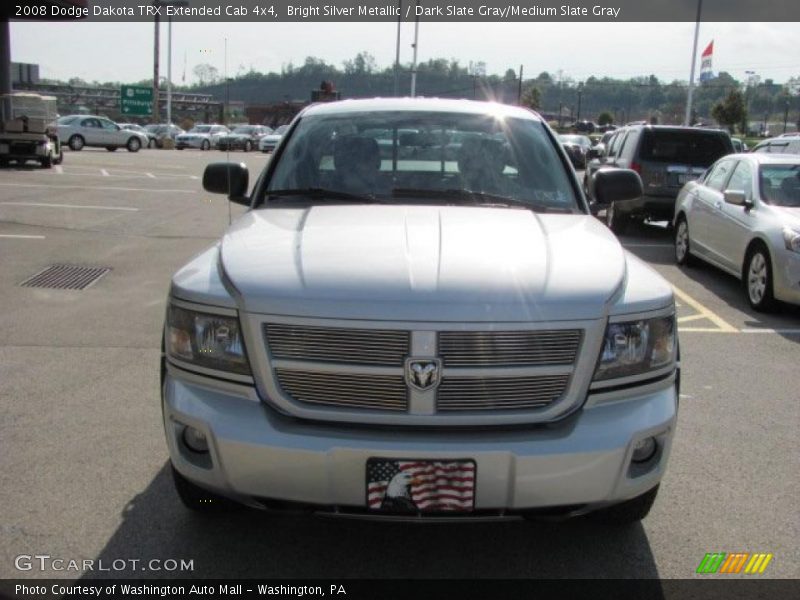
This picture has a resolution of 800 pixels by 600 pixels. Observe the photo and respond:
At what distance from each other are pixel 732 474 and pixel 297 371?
2.46m

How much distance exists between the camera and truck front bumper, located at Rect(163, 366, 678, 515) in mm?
2664

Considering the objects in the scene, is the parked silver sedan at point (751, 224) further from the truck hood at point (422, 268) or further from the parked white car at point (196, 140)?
the parked white car at point (196, 140)

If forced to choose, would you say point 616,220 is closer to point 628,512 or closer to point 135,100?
point 628,512

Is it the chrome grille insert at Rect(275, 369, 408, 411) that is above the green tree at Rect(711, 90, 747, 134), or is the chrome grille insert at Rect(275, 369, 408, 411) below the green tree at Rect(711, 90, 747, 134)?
below

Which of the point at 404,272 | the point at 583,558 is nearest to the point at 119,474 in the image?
the point at 404,272

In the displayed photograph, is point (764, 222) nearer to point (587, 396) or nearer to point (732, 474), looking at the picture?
point (732, 474)

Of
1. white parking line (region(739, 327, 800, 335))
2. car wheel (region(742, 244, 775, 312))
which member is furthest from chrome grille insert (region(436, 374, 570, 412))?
car wheel (region(742, 244, 775, 312))

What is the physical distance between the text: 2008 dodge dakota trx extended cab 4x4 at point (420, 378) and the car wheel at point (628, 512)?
1.12 ft

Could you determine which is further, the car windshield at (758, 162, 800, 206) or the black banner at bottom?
the car windshield at (758, 162, 800, 206)

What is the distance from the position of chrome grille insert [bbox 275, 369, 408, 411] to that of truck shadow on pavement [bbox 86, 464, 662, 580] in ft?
2.45

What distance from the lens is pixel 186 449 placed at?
294 cm

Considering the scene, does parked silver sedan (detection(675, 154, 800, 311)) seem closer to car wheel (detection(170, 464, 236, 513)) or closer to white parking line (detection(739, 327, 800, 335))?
white parking line (detection(739, 327, 800, 335))

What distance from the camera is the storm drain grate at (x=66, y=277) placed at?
827 cm
